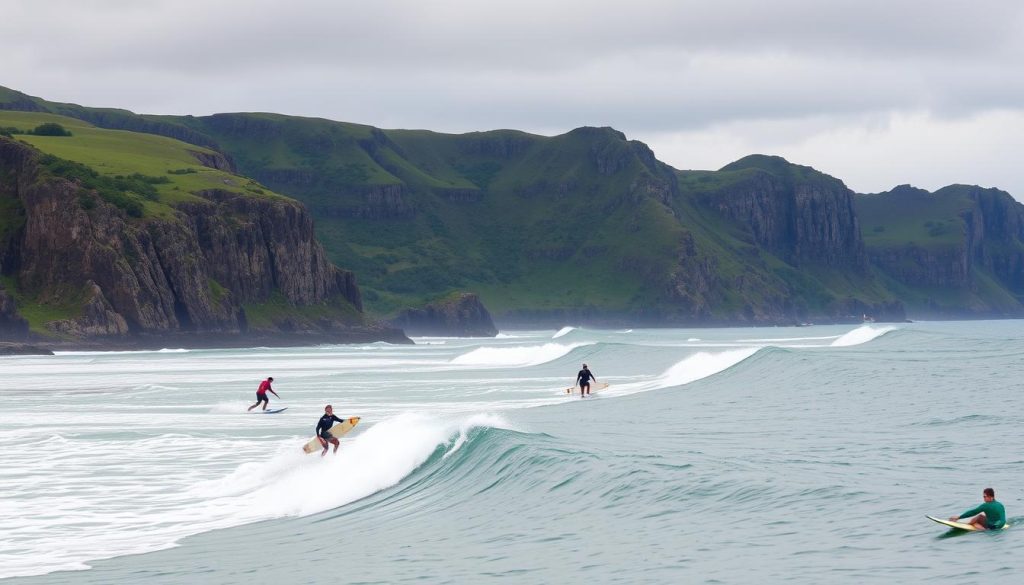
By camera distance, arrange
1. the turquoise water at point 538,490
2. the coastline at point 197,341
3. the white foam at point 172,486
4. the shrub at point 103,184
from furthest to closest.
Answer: the shrub at point 103,184 → the coastline at point 197,341 → the white foam at point 172,486 → the turquoise water at point 538,490

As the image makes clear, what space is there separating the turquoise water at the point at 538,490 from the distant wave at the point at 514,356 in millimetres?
45455

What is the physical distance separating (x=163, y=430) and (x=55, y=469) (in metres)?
9.03

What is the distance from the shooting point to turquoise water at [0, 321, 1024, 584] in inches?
696

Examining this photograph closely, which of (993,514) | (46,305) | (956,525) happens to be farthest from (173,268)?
(993,514)

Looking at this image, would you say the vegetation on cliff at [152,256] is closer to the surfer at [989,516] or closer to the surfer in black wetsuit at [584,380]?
the surfer in black wetsuit at [584,380]

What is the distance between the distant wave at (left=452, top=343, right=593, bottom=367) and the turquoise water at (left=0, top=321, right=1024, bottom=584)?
1790 inches

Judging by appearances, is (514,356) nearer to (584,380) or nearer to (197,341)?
(584,380)

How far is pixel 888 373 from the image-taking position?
50.6 meters

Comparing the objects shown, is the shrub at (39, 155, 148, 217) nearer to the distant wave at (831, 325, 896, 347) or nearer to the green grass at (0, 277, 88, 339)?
the green grass at (0, 277, 88, 339)

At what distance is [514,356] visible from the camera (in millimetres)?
99375

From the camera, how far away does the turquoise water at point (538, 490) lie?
17672 mm

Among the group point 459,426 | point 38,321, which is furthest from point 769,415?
point 38,321

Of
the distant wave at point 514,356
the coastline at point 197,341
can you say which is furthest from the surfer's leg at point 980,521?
the coastline at point 197,341

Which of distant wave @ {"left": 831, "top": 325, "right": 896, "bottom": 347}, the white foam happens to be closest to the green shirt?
the white foam
